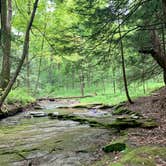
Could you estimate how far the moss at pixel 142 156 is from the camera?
17.5 feet

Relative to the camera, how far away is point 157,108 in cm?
1194

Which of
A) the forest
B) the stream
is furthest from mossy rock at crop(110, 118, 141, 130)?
the stream

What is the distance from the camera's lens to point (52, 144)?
25.1 feet

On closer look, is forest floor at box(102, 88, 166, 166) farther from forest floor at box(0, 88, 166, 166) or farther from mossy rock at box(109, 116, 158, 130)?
mossy rock at box(109, 116, 158, 130)

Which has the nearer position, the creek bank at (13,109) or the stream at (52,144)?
the stream at (52,144)

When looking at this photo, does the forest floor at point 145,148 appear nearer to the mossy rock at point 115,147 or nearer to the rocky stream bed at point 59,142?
the mossy rock at point 115,147

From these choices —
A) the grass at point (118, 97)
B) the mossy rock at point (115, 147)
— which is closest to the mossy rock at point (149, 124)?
the mossy rock at point (115, 147)

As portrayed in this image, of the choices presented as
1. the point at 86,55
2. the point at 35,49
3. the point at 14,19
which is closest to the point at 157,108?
the point at 86,55

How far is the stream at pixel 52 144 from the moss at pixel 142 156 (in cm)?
78

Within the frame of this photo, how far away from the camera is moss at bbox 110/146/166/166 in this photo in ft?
17.5

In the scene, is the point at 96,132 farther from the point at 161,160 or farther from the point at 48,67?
the point at 48,67

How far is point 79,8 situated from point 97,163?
5416 millimetres

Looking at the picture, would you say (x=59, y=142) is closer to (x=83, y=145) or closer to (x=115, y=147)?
(x=83, y=145)

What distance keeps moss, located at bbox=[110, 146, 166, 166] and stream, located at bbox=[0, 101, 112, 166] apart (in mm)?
779
